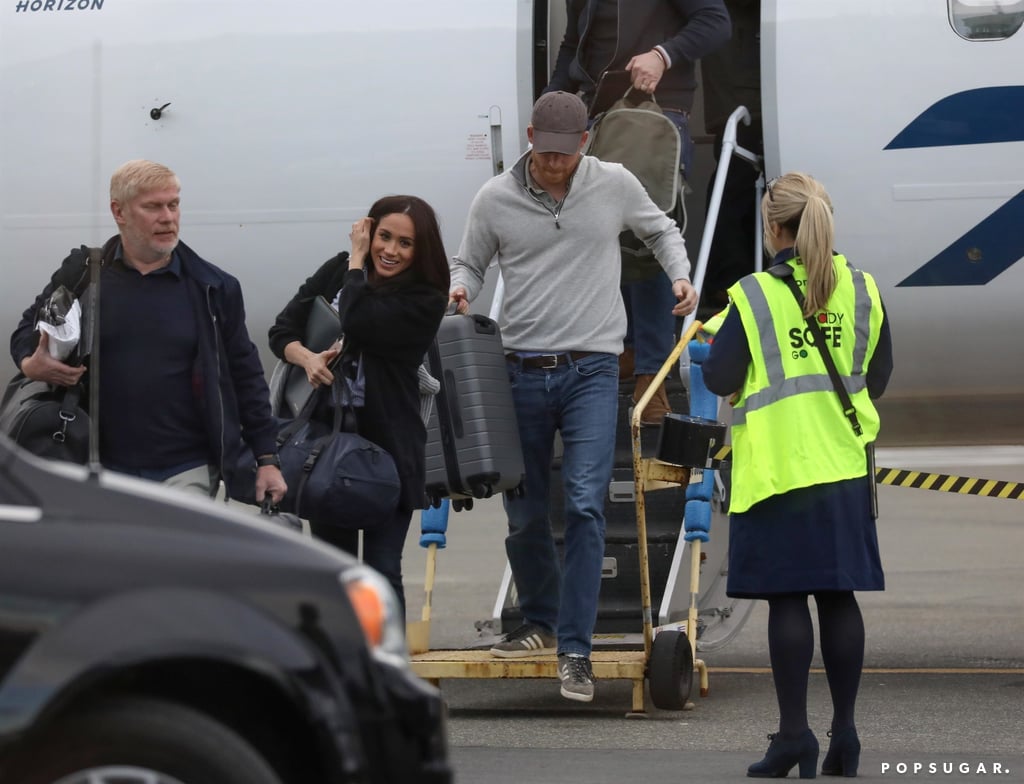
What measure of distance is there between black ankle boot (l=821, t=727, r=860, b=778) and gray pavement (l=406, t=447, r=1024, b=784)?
14cm

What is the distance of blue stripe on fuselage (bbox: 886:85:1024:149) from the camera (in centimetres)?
714

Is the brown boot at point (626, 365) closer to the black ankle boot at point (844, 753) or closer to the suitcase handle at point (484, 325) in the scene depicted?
the suitcase handle at point (484, 325)

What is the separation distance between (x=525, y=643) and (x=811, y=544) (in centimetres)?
170

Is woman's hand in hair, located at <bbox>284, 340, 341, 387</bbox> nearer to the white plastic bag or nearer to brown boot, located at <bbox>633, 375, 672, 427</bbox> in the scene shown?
the white plastic bag

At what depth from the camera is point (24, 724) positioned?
2.91 metres

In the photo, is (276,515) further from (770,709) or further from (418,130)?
(418,130)

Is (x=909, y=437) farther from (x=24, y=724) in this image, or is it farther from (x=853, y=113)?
(x=24, y=724)

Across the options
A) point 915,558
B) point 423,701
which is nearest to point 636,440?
point 423,701

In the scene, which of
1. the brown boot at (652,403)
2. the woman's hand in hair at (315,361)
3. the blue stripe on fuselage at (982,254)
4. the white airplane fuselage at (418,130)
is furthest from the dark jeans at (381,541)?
the blue stripe on fuselage at (982,254)

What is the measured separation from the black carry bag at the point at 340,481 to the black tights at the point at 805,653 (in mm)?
1191

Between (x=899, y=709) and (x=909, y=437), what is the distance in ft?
5.85

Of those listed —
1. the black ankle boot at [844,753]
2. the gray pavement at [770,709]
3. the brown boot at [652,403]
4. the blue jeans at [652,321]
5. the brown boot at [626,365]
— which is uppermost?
the blue jeans at [652,321]

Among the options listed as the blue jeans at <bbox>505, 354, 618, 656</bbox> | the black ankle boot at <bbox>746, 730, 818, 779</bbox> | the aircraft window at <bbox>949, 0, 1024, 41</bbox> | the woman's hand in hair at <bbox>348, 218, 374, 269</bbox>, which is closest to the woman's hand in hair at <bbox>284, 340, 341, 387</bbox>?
the woman's hand in hair at <bbox>348, 218, 374, 269</bbox>

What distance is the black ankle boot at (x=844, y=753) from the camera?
507 cm
